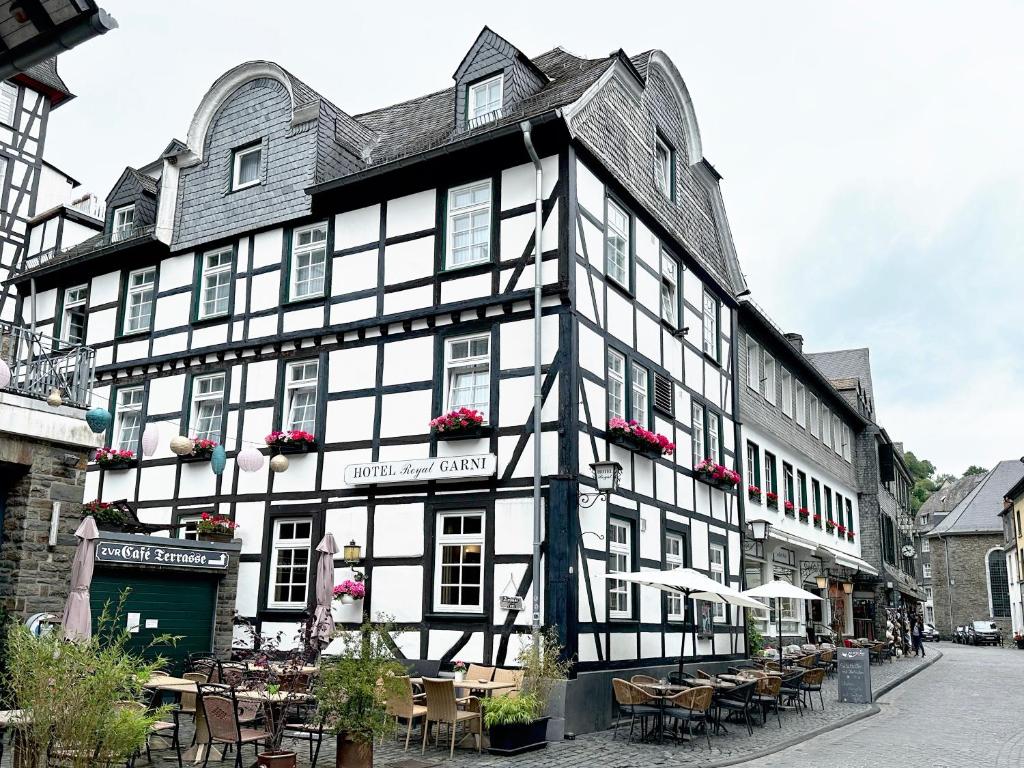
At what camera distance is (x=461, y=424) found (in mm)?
14570

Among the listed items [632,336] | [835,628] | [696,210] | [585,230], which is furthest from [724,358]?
[835,628]

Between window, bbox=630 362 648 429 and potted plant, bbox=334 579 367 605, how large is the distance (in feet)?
17.1

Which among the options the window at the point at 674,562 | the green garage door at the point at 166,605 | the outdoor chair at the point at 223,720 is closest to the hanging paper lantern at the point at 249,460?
the green garage door at the point at 166,605

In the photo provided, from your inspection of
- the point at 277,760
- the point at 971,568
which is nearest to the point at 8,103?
the point at 277,760

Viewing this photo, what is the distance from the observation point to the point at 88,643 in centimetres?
741

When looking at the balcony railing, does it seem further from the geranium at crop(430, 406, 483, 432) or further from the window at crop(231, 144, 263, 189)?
the window at crop(231, 144, 263, 189)

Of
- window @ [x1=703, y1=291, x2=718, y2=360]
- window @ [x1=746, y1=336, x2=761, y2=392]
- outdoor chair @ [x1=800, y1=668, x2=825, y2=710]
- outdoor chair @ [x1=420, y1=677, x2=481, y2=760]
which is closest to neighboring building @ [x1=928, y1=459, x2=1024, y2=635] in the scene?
window @ [x1=746, y1=336, x2=761, y2=392]

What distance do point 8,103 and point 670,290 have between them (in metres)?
23.0

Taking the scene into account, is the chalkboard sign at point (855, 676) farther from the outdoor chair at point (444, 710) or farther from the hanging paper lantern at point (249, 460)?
the hanging paper lantern at point (249, 460)

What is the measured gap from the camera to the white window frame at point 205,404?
59.7 ft

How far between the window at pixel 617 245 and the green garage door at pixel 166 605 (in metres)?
8.41

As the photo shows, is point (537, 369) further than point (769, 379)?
No

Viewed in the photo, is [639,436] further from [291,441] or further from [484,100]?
[484,100]

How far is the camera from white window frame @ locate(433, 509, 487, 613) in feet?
46.8
